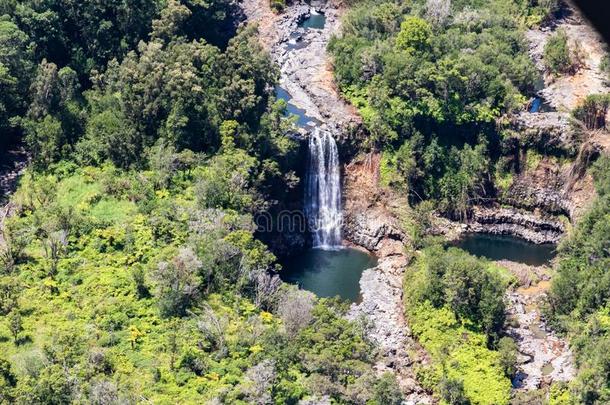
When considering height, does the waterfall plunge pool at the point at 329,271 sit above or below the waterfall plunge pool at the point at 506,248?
below

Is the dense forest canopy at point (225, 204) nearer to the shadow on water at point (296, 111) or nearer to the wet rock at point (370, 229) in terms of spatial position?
the wet rock at point (370, 229)

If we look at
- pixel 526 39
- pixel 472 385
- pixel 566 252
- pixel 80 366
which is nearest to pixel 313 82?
pixel 526 39

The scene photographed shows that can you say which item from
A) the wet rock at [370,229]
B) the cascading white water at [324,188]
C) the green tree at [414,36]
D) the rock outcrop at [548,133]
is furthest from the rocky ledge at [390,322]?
the green tree at [414,36]

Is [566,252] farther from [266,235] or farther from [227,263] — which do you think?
[227,263]

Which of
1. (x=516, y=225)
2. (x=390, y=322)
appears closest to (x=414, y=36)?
(x=516, y=225)

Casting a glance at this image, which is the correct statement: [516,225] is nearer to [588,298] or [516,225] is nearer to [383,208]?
[383,208]

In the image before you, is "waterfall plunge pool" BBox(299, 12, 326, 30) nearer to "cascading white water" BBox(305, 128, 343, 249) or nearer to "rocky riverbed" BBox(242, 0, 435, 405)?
"rocky riverbed" BBox(242, 0, 435, 405)
